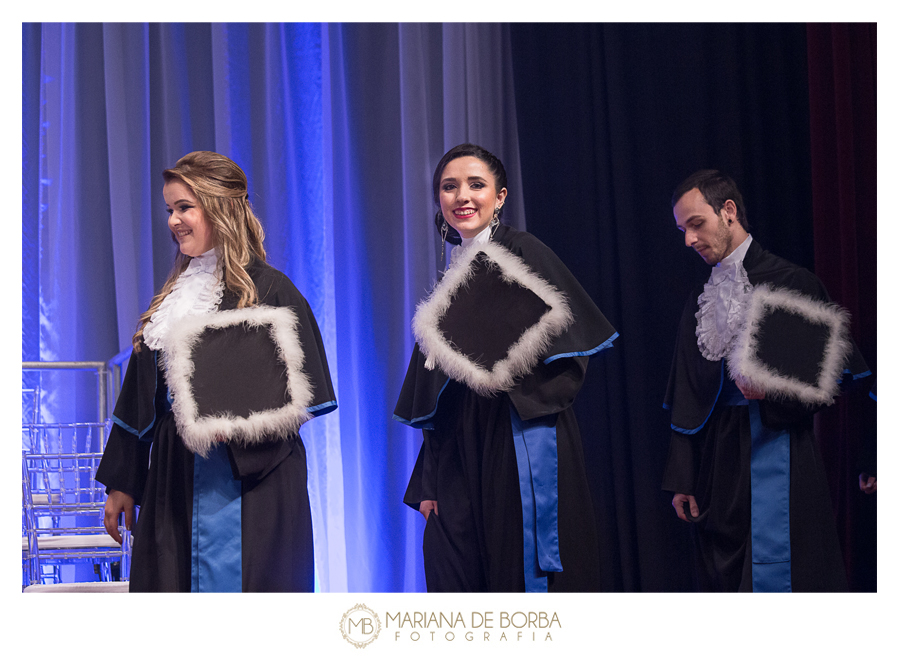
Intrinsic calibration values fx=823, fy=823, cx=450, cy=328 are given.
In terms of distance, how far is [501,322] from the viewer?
2348mm

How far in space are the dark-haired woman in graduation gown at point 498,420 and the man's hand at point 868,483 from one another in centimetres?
92

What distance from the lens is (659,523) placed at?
2.97 meters

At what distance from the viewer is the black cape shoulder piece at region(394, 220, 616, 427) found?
228 centimetres

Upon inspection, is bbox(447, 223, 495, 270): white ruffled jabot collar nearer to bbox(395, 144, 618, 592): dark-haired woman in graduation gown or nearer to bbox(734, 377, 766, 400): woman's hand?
bbox(395, 144, 618, 592): dark-haired woman in graduation gown

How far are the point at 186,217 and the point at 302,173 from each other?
77 cm

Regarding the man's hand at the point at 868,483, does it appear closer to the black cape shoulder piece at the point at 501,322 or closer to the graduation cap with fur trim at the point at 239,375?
the black cape shoulder piece at the point at 501,322

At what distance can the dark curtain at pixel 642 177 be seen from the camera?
9.60ft

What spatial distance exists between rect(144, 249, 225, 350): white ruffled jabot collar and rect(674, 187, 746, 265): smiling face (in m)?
1.45

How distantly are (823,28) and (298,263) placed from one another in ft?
A: 6.56
